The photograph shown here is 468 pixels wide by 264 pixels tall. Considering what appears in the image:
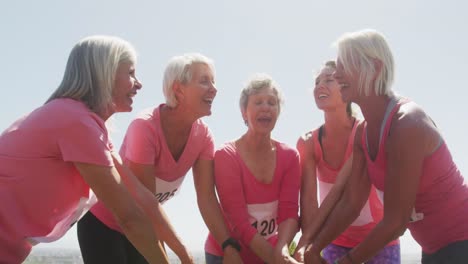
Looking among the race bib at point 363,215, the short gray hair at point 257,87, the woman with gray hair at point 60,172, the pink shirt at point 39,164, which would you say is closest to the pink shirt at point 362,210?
the race bib at point 363,215

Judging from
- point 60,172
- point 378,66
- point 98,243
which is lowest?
point 98,243

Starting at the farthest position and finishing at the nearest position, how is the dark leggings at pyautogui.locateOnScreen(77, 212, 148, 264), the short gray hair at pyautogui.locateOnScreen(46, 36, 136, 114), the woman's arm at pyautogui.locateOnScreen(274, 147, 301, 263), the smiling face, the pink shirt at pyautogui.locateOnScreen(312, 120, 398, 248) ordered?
1. the pink shirt at pyautogui.locateOnScreen(312, 120, 398, 248)
2. the smiling face
3. the woman's arm at pyautogui.locateOnScreen(274, 147, 301, 263)
4. the dark leggings at pyautogui.locateOnScreen(77, 212, 148, 264)
5. the short gray hair at pyautogui.locateOnScreen(46, 36, 136, 114)

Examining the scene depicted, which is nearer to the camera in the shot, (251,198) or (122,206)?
(122,206)

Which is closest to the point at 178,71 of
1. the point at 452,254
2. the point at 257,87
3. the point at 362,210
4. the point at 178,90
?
the point at 178,90

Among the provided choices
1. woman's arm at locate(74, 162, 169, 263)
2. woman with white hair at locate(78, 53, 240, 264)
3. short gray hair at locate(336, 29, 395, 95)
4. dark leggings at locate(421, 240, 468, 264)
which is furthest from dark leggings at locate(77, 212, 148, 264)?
dark leggings at locate(421, 240, 468, 264)

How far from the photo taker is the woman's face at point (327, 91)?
16.3ft

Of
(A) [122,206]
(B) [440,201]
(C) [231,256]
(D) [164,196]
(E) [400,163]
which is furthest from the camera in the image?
(D) [164,196]

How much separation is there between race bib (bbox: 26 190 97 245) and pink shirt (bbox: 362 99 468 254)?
7.25 ft

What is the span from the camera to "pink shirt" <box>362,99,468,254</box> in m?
3.21

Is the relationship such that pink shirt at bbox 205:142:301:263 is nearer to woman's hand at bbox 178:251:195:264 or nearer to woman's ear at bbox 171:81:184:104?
woman's hand at bbox 178:251:195:264

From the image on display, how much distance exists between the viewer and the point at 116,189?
9.06ft

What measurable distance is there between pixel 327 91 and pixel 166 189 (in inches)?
82.5

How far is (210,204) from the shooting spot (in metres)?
4.57

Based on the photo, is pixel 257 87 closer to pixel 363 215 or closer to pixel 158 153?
pixel 158 153
